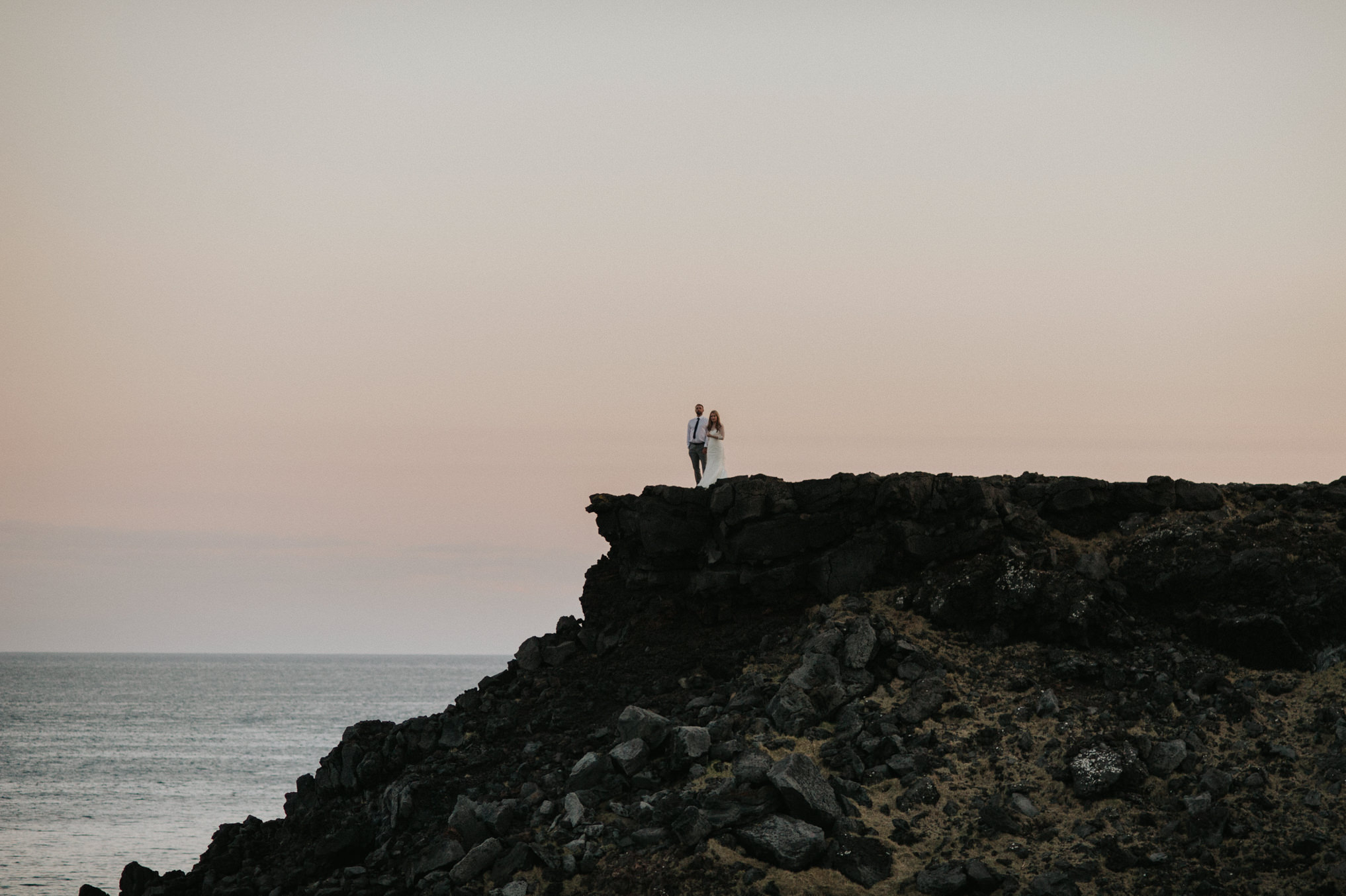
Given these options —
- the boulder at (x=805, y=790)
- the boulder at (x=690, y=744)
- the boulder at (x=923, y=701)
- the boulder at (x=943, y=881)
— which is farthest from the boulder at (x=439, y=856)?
the boulder at (x=923, y=701)

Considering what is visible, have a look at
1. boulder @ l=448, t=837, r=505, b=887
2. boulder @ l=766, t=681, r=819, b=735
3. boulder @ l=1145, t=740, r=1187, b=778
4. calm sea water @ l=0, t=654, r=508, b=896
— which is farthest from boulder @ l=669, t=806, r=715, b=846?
calm sea water @ l=0, t=654, r=508, b=896

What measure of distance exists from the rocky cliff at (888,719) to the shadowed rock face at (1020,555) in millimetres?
59

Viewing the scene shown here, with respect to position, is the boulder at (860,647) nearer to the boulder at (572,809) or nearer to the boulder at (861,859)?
the boulder at (861,859)

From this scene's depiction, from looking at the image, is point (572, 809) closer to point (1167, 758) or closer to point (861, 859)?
point (861, 859)

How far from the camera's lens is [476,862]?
1892cm

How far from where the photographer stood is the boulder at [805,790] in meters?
17.9

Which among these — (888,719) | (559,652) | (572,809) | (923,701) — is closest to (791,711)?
(888,719)

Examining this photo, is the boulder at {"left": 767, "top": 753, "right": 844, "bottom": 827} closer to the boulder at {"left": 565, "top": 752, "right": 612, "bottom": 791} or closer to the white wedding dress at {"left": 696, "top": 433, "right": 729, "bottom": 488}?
the boulder at {"left": 565, "top": 752, "right": 612, "bottom": 791}

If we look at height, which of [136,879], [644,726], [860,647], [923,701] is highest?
[860,647]

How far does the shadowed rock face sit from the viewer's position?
2184 cm

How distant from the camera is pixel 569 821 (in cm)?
1933

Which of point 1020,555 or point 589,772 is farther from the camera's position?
point 1020,555

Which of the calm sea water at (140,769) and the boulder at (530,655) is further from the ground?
the boulder at (530,655)

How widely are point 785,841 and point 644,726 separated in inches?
171
